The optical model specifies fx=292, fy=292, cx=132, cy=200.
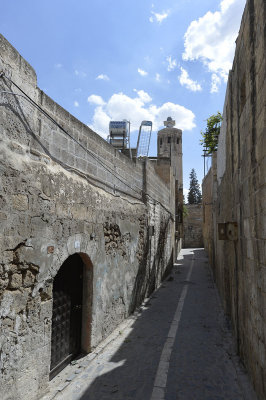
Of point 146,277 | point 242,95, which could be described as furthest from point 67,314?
point 146,277

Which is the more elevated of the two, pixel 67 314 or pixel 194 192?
pixel 194 192

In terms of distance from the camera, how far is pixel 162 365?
467cm

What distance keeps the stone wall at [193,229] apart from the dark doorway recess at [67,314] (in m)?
28.5

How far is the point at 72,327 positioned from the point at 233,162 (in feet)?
13.8

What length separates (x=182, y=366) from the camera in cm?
464

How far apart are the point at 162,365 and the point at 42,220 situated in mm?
Result: 3073

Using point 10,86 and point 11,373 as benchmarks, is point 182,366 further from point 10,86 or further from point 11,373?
point 10,86

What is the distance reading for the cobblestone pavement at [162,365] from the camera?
12.7ft

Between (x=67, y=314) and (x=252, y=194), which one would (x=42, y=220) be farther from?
(x=252, y=194)

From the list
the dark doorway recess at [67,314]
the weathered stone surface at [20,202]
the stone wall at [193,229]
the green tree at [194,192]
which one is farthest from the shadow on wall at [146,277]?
the green tree at [194,192]

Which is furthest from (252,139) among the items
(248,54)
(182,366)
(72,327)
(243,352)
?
(72,327)

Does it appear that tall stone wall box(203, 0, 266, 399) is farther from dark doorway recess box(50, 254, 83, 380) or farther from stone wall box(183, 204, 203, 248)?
stone wall box(183, 204, 203, 248)

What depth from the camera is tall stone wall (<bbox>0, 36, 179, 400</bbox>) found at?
3041 millimetres

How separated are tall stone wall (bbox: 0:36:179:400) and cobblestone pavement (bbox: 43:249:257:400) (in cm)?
43
